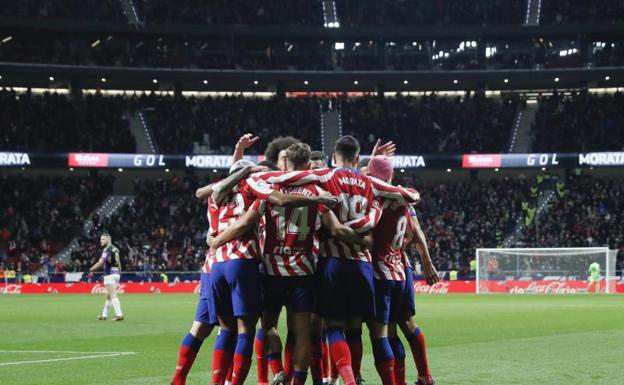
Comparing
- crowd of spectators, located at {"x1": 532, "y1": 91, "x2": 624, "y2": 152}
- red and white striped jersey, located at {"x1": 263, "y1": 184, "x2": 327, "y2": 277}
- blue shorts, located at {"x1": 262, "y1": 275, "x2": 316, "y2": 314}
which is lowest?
blue shorts, located at {"x1": 262, "y1": 275, "x2": 316, "y2": 314}

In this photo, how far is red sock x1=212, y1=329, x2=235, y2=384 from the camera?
9.62 m

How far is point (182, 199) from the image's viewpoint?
2264 inches

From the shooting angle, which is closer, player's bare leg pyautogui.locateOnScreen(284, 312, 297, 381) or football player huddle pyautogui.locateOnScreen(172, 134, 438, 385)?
football player huddle pyautogui.locateOnScreen(172, 134, 438, 385)

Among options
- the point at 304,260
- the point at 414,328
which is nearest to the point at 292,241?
the point at 304,260

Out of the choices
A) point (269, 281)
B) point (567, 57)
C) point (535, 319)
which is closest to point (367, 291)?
point (269, 281)

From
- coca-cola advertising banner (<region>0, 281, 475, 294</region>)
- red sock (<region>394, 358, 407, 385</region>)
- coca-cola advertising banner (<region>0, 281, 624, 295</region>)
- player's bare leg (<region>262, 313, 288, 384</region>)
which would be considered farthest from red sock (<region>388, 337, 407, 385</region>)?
coca-cola advertising banner (<region>0, 281, 475, 294</region>)

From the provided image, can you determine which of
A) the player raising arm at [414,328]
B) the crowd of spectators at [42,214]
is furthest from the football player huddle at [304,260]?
the crowd of spectators at [42,214]

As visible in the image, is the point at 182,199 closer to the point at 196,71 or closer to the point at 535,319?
the point at 196,71

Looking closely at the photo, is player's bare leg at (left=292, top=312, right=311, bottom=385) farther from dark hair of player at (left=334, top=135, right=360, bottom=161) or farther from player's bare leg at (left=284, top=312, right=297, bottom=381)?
dark hair of player at (left=334, top=135, right=360, bottom=161)

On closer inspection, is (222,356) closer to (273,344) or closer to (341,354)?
(273,344)

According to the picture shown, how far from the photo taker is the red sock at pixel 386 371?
31.2ft

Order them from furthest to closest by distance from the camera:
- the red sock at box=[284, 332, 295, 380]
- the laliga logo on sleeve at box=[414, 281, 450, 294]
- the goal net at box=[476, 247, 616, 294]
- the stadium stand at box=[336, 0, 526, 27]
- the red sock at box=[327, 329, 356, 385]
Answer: the stadium stand at box=[336, 0, 526, 27], the laliga logo on sleeve at box=[414, 281, 450, 294], the goal net at box=[476, 247, 616, 294], the red sock at box=[284, 332, 295, 380], the red sock at box=[327, 329, 356, 385]

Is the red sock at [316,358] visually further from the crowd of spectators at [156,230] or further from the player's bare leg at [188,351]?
the crowd of spectators at [156,230]

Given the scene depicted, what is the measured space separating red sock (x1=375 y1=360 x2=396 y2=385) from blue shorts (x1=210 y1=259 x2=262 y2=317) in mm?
1316
